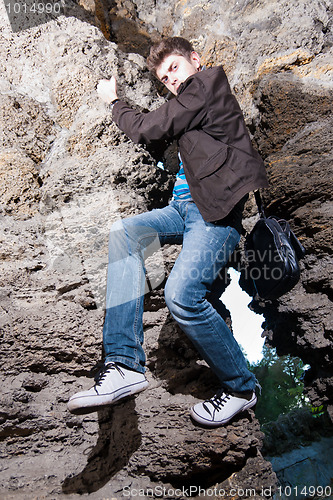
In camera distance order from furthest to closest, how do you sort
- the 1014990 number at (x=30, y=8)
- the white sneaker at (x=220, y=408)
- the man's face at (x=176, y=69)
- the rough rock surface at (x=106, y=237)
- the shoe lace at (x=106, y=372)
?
the 1014990 number at (x=30, y=8), the man's face at (x=176, y=69), the rough rock surface at (x=106, y=237), the white sneaker at (x=220, y=408), the shoe lace at (x=106, y=372)

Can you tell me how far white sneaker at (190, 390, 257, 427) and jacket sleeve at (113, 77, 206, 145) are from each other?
149 centimetres

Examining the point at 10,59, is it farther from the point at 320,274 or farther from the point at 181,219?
the point at 320,274

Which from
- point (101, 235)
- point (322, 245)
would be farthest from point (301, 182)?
point (101, 235)

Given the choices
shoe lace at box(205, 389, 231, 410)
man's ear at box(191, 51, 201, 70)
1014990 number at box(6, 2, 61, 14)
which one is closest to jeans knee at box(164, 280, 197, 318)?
shoe lace at box(205, 389, 231, 410)

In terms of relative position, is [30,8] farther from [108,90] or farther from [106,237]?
[106,237]

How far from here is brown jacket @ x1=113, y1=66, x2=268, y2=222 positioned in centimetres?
184

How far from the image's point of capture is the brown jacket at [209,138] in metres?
1.84

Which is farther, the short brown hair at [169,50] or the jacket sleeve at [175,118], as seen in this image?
the short brown hair at [169,50]

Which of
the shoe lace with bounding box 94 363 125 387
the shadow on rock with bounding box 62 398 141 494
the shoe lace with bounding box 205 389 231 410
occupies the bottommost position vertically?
the shadow on rock with bounding box 62 398 141 494

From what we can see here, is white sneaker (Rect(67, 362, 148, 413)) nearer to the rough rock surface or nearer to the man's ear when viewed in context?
the rough rock surface

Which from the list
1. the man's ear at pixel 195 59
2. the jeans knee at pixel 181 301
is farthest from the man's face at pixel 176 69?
the jeans knee at pixel 181 301

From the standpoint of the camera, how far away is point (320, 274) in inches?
90.6

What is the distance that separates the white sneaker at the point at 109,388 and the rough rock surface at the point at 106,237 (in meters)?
0.52

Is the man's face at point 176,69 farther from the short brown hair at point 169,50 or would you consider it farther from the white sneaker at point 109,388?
the white sneaker at point 109,388
